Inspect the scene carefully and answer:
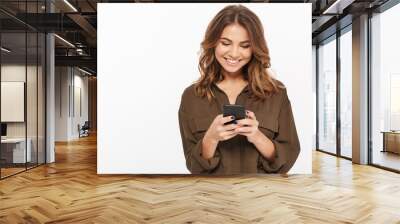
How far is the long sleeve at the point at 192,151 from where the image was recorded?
5.52m

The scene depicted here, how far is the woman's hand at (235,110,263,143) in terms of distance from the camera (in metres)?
5.25

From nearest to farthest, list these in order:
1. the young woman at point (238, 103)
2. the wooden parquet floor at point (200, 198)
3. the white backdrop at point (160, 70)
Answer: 1. the wooden parquet floor at point (200, 198)
2. the young woman at point (238, 103)
3. the white backdrop at point (160, 70)

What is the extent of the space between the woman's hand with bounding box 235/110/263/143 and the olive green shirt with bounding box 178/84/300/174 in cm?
7

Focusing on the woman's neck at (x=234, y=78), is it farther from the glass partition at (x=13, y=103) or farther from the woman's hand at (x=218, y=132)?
the glass partition at (x=13, y=103)

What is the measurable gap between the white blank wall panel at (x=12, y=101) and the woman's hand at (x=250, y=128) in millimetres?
3843

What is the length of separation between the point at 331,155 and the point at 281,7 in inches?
209

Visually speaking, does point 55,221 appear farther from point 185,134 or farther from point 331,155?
point 331,155

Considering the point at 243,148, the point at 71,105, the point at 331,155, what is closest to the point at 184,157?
the point at 243,148

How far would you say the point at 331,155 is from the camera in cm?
986

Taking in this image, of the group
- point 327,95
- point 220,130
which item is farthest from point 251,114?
point 327,95

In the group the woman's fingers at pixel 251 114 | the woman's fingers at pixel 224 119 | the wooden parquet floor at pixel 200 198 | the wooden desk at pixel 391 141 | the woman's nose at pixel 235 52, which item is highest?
the woman's nose at pixel 235 52

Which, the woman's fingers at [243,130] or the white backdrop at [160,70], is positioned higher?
the white backdrop at [160,70]

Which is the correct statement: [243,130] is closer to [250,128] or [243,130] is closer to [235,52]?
[250,128]

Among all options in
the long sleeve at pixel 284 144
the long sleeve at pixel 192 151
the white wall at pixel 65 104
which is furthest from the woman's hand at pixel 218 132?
the white wall at pixel 65 104
